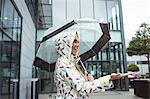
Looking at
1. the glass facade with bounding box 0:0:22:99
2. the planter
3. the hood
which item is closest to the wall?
the glass facade with bounding box 0:0:22:99

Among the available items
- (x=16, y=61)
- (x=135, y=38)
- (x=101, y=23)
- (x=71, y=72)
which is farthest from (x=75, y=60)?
(x=135, y=38)

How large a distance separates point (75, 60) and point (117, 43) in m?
12.5

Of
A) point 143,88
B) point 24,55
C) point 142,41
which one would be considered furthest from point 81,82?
point 142,41

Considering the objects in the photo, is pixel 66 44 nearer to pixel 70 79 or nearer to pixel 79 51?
pixel 70 79

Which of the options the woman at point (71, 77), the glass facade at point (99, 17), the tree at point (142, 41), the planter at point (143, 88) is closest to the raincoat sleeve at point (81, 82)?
the woman at point (71, 77)

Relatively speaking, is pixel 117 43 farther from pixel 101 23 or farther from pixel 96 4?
pixel 101 23

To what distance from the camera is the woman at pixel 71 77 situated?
1.38 metres

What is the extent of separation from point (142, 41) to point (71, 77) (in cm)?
1137

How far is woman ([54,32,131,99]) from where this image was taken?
1.38 meters

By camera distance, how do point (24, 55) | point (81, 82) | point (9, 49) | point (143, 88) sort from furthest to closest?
point (143, 88) < point (24, 55) < point (9, 49) < point (81, 82)

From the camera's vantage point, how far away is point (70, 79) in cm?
148

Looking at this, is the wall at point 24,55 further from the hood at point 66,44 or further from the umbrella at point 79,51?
the hood at point 66,44

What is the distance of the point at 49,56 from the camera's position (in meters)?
2.66

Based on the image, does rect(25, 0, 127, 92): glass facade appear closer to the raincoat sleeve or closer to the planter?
the planter
